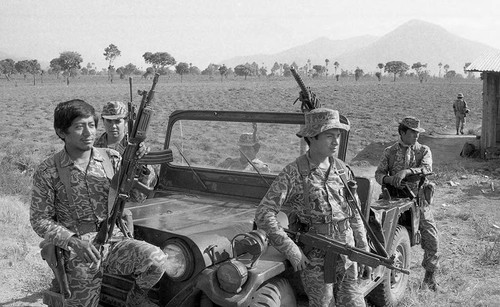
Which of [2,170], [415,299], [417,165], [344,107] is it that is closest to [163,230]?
[415,299]

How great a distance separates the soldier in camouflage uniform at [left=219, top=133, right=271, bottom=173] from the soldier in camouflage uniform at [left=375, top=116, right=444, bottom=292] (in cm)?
162

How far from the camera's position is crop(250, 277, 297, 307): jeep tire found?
114 inches

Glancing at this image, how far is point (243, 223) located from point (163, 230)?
22.1 inches

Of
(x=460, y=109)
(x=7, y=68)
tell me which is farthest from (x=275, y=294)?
(x=7, y=68)

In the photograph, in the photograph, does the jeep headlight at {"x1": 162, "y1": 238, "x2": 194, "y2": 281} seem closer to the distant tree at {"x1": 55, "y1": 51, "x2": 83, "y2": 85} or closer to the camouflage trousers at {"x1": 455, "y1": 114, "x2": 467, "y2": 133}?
the camouflage trousers at {"x1": 455, "y1": 114, "x2": 467, "y2": 133}

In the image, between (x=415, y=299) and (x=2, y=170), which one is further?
(x=2, y=170)

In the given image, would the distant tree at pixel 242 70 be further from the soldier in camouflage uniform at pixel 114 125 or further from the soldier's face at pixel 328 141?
the soldier's face at pixel 328 141

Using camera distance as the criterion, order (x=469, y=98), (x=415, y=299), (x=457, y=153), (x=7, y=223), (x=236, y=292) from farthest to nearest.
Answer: (x=469, y=98) → (x=457, y=153) → (x=7, y=223) → (x=415, y=299) → (x=236, y=292)

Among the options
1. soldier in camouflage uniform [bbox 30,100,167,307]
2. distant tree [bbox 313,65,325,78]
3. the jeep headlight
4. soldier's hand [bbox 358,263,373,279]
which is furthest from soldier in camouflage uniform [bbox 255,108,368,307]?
distant tree [bbox 313,65,325,78]

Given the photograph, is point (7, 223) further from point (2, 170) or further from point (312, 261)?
point (312, 261)

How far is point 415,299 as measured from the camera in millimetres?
4785

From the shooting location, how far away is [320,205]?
3.15m

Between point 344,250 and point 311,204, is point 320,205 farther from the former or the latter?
point 344,250

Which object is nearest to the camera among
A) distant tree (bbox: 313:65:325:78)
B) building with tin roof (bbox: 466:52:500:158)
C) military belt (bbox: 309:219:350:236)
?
military belt (bbox: 309:219:350:236)
